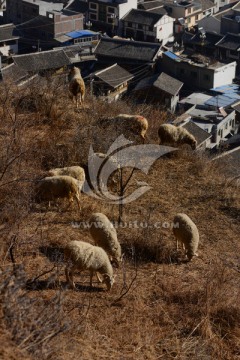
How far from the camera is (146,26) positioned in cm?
2484

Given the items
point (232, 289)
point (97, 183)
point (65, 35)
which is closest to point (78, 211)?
point (97, 183)

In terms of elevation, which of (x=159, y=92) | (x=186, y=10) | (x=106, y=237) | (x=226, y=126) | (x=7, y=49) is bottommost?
(x=7, y=49)

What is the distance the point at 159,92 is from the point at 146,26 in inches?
283

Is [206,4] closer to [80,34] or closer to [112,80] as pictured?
[80,34]

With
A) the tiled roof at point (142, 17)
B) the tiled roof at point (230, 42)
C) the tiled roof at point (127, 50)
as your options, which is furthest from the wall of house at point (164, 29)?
the tiled roof at point (127, 50)

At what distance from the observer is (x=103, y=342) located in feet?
13.9

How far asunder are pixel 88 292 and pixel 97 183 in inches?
81.1

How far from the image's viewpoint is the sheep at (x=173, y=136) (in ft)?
25.9

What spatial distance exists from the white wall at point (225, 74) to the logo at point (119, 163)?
1316 cm

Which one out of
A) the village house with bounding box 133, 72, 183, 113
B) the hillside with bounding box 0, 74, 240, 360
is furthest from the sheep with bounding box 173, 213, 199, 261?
the village house with bounding box 133, 72, 183, 113

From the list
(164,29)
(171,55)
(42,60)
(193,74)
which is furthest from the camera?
(164,29)

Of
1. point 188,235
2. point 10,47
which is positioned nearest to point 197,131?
point 188,235

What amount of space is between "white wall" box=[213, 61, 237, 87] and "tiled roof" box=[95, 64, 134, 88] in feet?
9.42

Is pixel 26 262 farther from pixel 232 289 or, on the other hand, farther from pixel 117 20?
pixel 117 20
